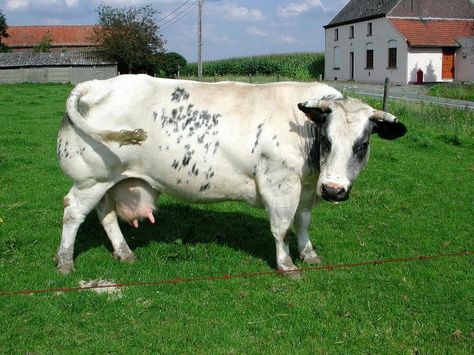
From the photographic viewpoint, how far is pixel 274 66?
216 ft

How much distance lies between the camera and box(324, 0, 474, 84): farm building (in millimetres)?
48125

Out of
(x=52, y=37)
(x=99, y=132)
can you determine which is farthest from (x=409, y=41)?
(x=52, y=37)

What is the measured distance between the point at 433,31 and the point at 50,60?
38.3 m

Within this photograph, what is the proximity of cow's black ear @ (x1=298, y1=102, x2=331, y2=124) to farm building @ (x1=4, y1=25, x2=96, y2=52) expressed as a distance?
97.1 m

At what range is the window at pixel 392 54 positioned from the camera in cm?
4990

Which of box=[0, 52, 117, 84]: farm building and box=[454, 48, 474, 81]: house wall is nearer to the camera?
box=[454, 48, 474, 81]: house wall

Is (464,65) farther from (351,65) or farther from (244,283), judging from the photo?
(244,283)

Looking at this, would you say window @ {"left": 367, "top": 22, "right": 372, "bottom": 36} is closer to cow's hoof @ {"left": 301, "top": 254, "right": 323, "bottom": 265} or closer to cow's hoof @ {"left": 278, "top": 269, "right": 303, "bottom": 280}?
cow's hoof @ {"left": 301, "top": 254, "right": 323, "bottom": 265}

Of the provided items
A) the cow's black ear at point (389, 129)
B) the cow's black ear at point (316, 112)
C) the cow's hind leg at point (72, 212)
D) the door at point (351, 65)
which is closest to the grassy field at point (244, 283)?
the cow's hind leg at point (72, 212)

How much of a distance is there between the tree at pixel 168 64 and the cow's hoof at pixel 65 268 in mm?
52933

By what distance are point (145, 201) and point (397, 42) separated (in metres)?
47.0

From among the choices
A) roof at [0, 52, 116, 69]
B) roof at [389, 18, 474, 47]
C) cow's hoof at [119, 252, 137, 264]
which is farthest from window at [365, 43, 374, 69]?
cow's hoof at [119, 252, 137, 264]

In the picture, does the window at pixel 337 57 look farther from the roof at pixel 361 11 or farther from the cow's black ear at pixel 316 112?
the cow's black ear at pixel 316 112

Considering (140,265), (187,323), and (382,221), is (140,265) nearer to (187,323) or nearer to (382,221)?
(187,323)
